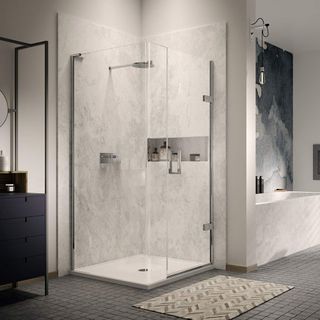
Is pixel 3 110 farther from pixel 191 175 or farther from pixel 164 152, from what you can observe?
pixel 191 175

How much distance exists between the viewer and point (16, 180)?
4.25 meters

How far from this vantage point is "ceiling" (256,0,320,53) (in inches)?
235

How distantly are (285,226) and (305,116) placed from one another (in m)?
3.25

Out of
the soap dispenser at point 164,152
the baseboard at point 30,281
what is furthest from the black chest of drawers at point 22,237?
the soap dispenser at point 164,152

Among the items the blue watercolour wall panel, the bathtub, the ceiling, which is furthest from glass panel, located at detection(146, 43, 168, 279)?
the blue watercolour wall panel

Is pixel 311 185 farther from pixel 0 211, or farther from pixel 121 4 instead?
pixel 0 211

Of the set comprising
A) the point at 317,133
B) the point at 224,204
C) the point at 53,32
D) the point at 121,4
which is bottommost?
the point at 224,204

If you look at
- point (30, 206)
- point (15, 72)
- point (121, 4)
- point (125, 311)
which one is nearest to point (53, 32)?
point (15, 72)

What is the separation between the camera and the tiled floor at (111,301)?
11.9ft

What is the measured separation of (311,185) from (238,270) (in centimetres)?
394

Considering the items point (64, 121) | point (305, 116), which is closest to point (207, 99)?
point (64, 121)

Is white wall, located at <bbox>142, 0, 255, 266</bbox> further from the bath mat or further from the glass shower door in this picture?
the glass shower door

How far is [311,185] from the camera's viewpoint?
8547mm

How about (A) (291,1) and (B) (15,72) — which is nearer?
(B) (15,72)
